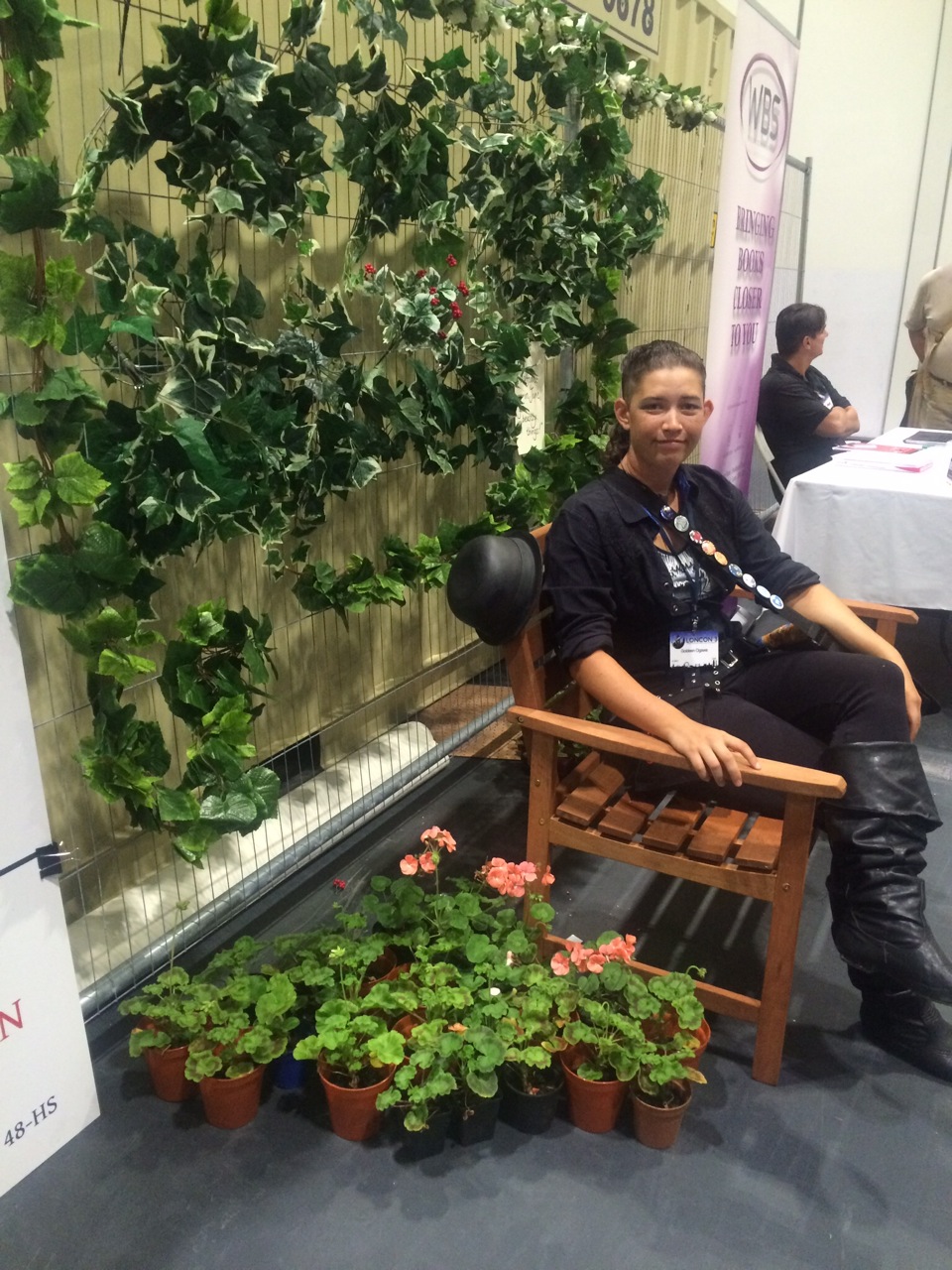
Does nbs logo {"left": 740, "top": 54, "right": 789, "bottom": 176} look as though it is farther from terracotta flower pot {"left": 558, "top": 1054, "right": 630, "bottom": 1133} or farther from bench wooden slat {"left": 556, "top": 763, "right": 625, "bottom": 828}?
terracotta flower pot {"left": 558, "top": 1054, "right": 630, "bottom": 1133}

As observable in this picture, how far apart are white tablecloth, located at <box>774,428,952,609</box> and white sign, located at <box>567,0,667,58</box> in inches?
69.3

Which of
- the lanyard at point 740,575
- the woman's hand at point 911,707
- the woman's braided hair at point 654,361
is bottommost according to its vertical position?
the woman's hand at point 911,707

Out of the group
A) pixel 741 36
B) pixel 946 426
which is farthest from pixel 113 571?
pixel 946 426

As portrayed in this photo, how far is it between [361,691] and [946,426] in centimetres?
303

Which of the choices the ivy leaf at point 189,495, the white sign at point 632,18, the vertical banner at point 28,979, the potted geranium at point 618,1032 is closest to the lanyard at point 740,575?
the potted geranium at point 618,1032

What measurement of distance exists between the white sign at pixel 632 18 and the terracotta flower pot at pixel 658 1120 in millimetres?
3153

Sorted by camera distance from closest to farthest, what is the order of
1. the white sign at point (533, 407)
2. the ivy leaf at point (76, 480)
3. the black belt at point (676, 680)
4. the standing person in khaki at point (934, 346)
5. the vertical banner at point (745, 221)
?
the ivy leaf at point (76, 480), the black belt at point (676, 680), the white sign at point (533, 407), the vertical banner at point (745, 221), the standing person in khaki at point (934, 346)

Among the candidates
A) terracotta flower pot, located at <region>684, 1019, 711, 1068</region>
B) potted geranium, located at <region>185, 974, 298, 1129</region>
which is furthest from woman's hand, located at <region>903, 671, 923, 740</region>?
potted geranium, located at <region>185, 974, 298, 1129</region>

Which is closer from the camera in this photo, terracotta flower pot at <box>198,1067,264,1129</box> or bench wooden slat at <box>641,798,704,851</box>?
terracotta flower pot at <box>198,1067,264,1129</box>

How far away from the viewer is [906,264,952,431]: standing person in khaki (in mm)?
4059

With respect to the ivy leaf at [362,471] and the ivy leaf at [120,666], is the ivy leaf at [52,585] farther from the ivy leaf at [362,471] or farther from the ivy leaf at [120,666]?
the ivy leaf at [362,471]

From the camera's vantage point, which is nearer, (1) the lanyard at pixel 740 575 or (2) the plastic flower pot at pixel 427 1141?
(2) the plastic flower pot at pixel 427 1141

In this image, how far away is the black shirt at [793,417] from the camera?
4.11m

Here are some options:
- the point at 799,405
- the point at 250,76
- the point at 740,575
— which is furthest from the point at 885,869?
the point at 799,405
